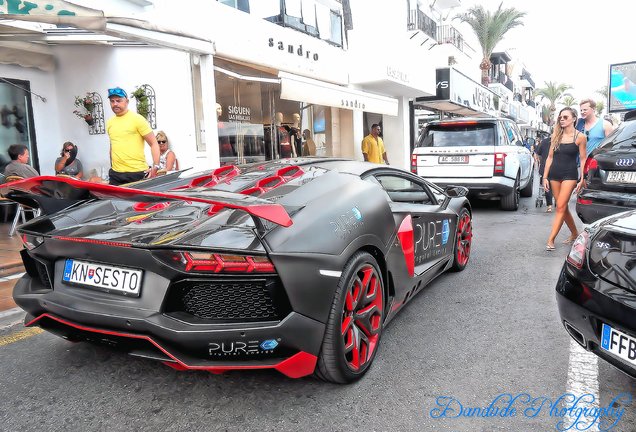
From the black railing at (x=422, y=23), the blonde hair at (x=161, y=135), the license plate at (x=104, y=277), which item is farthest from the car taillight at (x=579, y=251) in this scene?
the black railing at (x=422, y=23)

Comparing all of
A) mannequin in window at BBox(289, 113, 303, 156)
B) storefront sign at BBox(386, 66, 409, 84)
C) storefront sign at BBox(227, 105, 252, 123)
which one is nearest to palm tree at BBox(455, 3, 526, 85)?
storefront sign at BBox(386, 66, 409, 84)

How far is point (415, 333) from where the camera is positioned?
3348mm

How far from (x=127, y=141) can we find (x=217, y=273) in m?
Result: 3.94

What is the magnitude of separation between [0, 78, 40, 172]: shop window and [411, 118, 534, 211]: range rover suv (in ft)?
22.1

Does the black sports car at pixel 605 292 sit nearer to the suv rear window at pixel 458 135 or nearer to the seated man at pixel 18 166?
the suv rear window at pixel 458 135

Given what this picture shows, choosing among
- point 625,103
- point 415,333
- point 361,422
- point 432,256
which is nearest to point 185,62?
point 432,256

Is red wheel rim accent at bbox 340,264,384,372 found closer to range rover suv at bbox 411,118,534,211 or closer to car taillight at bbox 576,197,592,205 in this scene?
car taillight at bbox 576,197,592,205

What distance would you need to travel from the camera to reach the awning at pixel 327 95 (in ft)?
27.4

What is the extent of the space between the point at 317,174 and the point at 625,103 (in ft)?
70.8

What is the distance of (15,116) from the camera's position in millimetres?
8234

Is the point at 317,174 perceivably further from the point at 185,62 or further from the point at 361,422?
the point at 185,62

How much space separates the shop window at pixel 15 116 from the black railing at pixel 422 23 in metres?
15.1

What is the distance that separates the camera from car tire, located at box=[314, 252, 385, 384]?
7.84ft

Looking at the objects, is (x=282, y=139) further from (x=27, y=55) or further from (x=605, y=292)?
(x=605, y=292)
